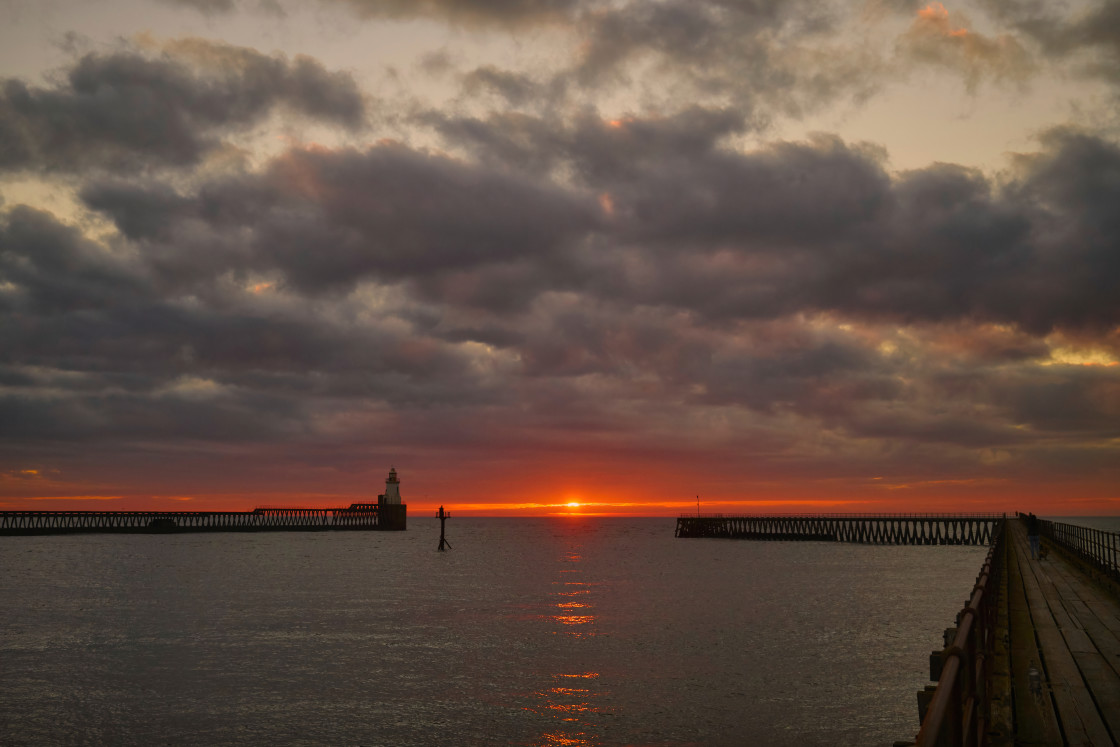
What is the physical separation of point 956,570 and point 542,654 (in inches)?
2119

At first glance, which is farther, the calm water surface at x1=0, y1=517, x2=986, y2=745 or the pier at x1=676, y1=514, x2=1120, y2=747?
the calm water surface at x1=0, y1=517, x2=986, y2=745

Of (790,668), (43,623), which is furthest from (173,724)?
(43,623)

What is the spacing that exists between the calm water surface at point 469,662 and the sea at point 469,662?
10 centimetres

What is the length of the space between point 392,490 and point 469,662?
5460 inches

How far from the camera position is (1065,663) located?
1303 cm

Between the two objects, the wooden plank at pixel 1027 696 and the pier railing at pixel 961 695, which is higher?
the pier railing at pixel 961 695

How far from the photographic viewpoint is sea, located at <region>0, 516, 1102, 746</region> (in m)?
21.2

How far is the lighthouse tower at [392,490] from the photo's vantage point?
16238cm

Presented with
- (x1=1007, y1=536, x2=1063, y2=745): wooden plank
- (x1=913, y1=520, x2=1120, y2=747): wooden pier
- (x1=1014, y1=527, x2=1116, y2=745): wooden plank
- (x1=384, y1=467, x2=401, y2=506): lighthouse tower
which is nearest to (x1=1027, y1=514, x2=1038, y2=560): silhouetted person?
(x1=913, y1=520, x2=1120, y2=747): wooden pier

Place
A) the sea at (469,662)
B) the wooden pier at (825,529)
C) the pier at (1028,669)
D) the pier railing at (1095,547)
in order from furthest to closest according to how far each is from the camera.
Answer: the wooden pier at (825,529) → the pier railing at (1095,547) → the sea at (469,662) → the pier at (1028,669)

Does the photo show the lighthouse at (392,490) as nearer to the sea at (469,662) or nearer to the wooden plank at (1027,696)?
the sea at (469,662)

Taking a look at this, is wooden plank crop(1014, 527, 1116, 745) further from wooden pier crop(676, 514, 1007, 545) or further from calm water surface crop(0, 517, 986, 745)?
wooden pier crop(676, 514, 1007, 545)

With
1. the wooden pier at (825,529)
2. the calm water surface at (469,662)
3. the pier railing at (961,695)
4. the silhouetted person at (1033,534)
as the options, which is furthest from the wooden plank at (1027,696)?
the wooden pier at (825,529)

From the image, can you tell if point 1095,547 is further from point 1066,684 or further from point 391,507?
point 391,507
